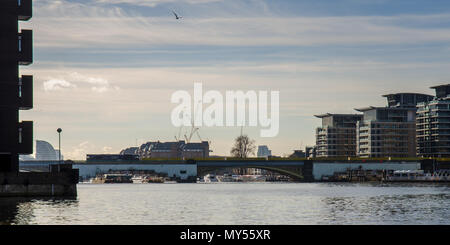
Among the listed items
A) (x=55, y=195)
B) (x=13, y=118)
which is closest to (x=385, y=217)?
(x=55, y=195)

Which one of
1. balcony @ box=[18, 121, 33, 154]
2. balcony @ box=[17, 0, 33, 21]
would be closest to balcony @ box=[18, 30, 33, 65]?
balcony @ box=[17, 0, 33, 21]

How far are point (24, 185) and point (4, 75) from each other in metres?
18.6

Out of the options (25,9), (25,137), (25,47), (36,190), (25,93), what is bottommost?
(36,190)

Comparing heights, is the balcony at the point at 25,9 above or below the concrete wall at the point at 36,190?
above

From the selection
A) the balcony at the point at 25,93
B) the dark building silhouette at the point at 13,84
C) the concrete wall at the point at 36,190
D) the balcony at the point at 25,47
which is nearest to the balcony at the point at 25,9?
the dark building silhouette at the point at 13,84

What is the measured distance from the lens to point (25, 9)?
121m

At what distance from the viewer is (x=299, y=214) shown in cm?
8325

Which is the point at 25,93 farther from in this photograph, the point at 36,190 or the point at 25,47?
the point at 36,190

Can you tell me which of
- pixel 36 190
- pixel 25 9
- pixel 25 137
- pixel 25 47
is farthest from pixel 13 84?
pixel 36 190

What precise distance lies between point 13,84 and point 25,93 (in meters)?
2.37

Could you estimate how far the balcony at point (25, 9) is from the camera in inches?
4732

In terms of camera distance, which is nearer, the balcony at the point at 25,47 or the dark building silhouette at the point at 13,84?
the dark building silhouette at the point at 13,84

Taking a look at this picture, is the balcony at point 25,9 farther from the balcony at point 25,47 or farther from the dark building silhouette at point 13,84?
the balcony at point 25,47
